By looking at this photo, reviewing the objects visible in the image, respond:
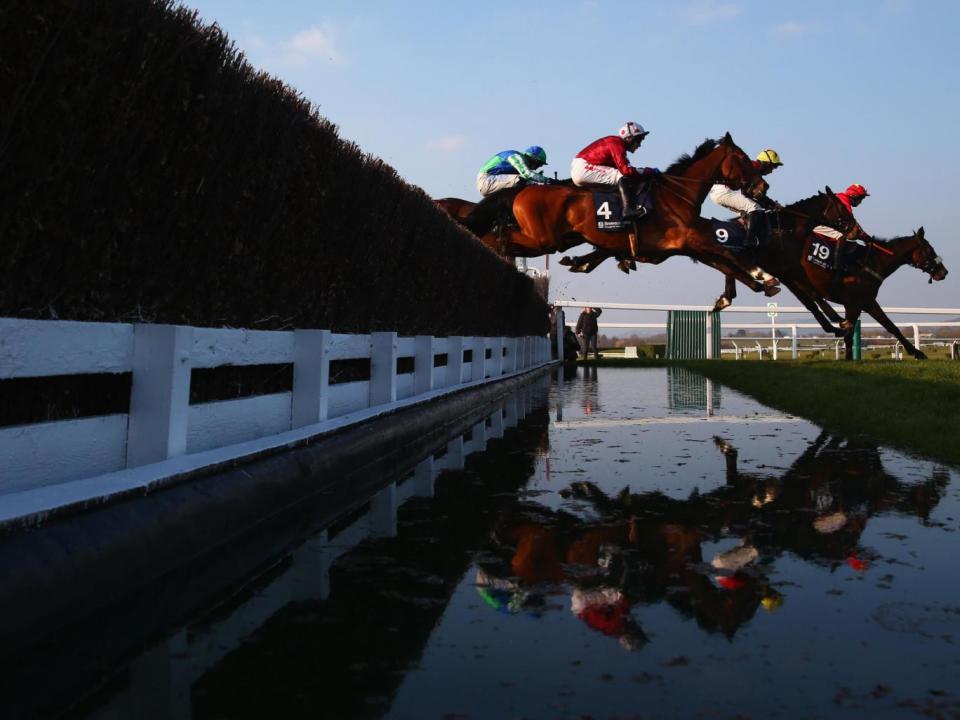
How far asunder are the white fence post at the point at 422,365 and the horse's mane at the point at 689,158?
9.81m

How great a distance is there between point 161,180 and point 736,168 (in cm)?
1448

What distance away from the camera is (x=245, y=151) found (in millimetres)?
5246

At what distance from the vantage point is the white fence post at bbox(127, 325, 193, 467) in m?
3.76

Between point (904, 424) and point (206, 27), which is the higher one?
point (206, 27)

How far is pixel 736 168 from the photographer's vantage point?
55.4ft

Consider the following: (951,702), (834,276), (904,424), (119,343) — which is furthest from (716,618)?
(834,276)

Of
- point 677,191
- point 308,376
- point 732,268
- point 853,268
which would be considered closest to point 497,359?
point 677,191

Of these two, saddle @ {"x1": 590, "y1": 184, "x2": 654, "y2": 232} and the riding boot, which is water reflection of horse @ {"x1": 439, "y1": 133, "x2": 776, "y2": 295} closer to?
saddle @ {"x1": 590, "y1": 184, "x2": 654, "y2": 232}

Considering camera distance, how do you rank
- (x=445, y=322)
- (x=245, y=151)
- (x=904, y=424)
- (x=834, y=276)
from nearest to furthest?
(x=245, y=151) → (x=904, y=424) → (x=445, y=322) → (x=834, y=276)

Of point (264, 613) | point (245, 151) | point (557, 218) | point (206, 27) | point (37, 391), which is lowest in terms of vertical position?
point (264, 613)

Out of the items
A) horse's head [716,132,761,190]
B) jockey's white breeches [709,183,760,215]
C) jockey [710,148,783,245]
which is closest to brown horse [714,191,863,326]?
jockey [710,148,783,245]

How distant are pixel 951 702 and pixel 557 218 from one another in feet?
52.6

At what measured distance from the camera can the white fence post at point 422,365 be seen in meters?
9.29

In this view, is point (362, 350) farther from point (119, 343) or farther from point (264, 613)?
point (264, 613)
